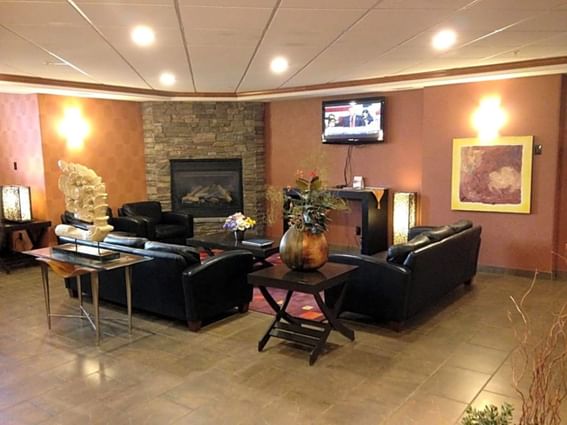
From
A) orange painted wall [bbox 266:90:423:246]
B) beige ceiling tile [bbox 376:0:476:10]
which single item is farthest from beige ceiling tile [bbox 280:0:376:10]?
orange painted wall [bbox 266:90:423:246]

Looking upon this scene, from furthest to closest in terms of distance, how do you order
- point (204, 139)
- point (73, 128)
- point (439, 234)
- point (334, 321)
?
point (204, 139) < point (73, 128) < point (439, 234) < point (334, 321)

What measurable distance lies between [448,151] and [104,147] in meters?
5.32

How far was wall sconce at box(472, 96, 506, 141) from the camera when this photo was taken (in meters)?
6.03

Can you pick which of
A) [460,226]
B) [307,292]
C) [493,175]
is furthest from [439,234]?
[307,292]

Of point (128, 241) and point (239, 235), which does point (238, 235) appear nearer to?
point (239, 235)

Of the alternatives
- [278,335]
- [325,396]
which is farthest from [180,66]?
[325,396]

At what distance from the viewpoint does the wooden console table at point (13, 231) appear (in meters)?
6.66

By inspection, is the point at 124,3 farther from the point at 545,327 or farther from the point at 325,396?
the point at 545,327

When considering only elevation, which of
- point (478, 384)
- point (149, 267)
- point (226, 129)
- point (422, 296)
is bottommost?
point (478, 384)

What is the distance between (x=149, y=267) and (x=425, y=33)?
3.22 meters

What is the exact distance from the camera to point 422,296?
4488 mm

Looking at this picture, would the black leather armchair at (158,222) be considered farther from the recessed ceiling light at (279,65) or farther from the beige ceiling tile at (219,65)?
the recessed ceiling light at (279,65)

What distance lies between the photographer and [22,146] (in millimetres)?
7176

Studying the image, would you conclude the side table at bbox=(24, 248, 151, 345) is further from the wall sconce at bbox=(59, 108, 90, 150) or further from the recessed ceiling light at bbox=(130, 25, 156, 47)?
the wall sconce at bbox=(59, 108, 90, 150)
